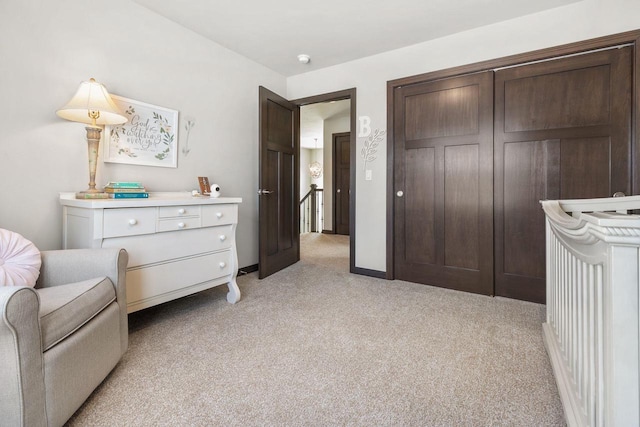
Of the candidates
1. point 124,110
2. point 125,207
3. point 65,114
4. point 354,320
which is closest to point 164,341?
point 125,207

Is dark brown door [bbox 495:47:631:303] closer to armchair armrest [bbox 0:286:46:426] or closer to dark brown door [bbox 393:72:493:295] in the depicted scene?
dark brown door [bbox 393:72:493:295]

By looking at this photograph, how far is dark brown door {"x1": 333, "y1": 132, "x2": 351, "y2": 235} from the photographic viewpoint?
662 centimetres

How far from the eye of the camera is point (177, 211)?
2.10m

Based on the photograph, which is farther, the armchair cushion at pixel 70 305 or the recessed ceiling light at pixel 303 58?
the recessed ceiling light at pixel 303 58

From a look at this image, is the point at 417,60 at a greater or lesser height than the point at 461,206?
greater

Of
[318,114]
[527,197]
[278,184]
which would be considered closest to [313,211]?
[318,114]

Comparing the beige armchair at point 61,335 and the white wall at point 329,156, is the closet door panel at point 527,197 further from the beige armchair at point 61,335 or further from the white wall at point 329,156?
the white wall at point 329,156

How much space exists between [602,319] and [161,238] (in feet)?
7.09

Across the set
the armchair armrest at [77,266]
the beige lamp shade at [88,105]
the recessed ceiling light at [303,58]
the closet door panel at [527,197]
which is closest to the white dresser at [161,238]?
the armchair armrest at [77,266]

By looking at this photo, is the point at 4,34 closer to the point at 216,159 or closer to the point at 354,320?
the point at 216,159

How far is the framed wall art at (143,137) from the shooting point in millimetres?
2277

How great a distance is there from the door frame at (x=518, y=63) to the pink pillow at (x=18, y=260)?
272cm

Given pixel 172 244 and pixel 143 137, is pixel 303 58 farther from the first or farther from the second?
pixel 172 244

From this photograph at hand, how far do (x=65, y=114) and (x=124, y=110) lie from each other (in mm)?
466
